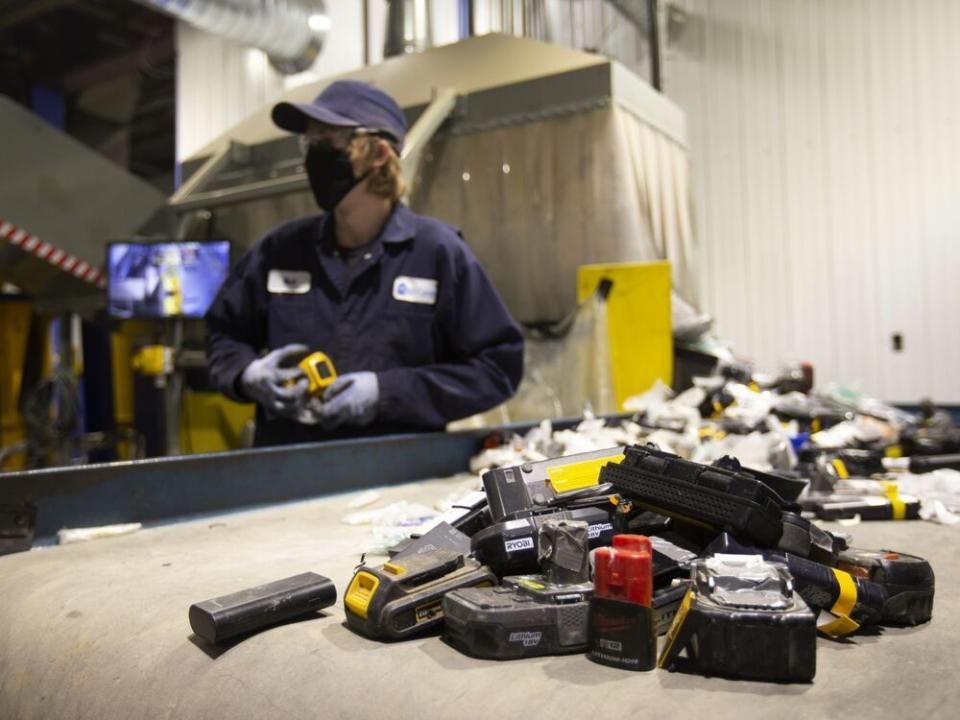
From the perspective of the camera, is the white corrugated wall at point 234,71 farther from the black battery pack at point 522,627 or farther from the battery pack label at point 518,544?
the black battery pack at point 522,627

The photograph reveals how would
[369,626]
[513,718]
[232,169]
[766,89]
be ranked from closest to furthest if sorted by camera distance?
[513,718] < [369,626] < [232,169] < [766,89]

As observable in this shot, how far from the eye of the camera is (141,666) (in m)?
0.75

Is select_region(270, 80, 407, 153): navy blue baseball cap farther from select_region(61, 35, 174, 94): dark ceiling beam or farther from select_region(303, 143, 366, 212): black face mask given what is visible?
select_region(61, 35, 174, 94): dark ceiling beam

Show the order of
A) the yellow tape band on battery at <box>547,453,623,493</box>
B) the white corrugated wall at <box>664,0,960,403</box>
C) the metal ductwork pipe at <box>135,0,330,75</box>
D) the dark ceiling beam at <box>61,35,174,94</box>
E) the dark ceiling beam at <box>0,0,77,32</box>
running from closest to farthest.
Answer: the yellow tape band on battery at <box>547,453,623,493</box> → the metal ductwork pipe at <box>135,0,330,75</box> → the white corrugated wall at <box>664,0,960,403</box> → the dark ceiling beam at <box>0,0,77,32</box> → the dark ceiling beam at <box>61,35,174,94</box>

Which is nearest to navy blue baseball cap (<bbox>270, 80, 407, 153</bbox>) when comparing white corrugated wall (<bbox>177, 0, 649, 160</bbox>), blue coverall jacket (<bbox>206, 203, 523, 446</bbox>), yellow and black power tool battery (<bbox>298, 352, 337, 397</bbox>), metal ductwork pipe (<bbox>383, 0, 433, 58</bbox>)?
blue coverall jacket (<bbox>206, 203, 523, 446</bbox>)

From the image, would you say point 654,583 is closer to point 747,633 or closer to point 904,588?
point 747,633

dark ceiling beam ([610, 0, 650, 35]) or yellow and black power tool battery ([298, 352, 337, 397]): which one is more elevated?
dark ceiling beam ([610, 0, 650, 35])

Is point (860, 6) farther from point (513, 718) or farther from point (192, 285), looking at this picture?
point (513, 718)

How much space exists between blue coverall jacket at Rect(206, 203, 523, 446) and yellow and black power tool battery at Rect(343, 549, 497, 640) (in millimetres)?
1038

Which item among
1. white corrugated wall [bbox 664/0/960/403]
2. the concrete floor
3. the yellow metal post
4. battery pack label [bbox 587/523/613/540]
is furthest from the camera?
white corrugated wall [bbox 664/0/960/403]

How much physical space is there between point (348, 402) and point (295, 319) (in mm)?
323

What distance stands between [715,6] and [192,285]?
4.27 m

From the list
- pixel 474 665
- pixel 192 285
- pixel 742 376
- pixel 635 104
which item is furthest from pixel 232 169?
pixel 474 665

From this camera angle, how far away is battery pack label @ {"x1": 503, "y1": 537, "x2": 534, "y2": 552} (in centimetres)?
79
